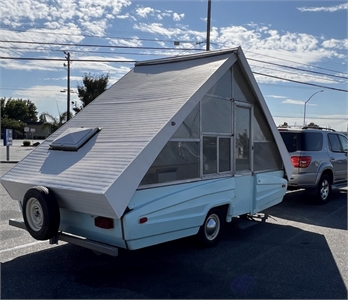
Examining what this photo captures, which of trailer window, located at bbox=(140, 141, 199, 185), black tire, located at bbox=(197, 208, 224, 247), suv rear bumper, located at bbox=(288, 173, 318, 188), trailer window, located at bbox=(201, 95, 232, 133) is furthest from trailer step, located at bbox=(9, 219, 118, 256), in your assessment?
suv rear bumper, located at bbox=(288, 173, 318, 188)

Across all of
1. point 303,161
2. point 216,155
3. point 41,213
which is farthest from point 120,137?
point 303,161

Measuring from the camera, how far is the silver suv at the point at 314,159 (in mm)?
9062

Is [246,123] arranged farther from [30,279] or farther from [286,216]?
[30,279]

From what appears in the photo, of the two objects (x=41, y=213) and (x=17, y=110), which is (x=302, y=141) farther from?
(x=17, y=110)

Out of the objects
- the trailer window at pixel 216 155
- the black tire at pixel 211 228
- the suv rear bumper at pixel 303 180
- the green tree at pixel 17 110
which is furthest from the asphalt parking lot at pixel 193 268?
the green tree at pixel 17 110

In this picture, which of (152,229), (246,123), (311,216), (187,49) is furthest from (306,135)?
(187,49)

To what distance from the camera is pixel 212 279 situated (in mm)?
4699

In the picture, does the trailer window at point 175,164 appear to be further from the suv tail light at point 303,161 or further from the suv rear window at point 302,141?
the suv rear window at point 302,141

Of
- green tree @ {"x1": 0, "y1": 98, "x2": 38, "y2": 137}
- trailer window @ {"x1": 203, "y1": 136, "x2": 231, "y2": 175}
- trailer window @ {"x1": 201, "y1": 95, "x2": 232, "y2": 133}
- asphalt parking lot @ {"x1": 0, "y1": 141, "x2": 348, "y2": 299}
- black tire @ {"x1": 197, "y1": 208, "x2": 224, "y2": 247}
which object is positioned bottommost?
asphalt parking lot @ {"x1": 0, "y1": 141, "x2": 348, "y2": 299}

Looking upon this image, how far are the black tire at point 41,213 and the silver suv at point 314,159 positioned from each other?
20.4 ft

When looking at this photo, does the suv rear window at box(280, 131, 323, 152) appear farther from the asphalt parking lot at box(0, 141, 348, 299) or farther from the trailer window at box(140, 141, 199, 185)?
the trailer window at box(140, 141, 199, 185)

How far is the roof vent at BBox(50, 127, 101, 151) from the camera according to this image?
5207 mm

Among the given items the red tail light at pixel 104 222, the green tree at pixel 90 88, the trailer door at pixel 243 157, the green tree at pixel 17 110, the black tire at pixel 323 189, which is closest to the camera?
the red tail light at pixel 104 222

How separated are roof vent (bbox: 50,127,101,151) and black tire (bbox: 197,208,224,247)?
2.11 m
